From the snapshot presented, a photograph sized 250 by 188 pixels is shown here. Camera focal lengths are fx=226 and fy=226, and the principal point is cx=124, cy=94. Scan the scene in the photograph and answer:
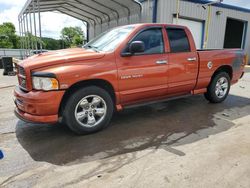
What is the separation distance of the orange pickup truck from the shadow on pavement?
0.33 meters

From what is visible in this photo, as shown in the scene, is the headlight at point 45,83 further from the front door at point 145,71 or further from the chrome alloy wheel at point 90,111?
the front door at point 145,71

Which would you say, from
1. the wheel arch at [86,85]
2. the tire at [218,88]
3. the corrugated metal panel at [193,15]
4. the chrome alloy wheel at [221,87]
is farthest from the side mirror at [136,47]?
the corrugated metal panel at [193,15]

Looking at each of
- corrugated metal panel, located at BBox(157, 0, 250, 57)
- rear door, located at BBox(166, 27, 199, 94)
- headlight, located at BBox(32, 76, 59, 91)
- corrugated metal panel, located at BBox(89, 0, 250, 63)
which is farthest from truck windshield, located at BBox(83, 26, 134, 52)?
corrugated metal panel, located at BBox(157, 0, 250, 57)

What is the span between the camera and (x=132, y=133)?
13.4ft

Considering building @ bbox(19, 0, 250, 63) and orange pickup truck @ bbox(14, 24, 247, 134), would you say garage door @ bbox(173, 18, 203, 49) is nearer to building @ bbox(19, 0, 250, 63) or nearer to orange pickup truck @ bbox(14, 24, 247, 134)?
A: building @ bbox(19, 0, 250, 63)

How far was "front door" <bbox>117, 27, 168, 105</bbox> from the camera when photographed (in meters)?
4.14

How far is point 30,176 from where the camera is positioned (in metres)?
2.76

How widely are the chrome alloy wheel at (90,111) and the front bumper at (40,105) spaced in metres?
0.38

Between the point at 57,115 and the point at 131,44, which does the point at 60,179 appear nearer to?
the point at 57,115

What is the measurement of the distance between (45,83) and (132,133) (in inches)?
68.0

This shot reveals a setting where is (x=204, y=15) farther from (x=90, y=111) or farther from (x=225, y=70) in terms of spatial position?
(x=90, y=111)

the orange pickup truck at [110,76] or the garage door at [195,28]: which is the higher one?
the garage door at [195,28]

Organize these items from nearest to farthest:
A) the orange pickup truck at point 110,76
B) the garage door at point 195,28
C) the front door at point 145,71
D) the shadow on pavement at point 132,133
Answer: the shadow on pavement at point 132,133
the orange pickup truck at point 110,76
the front door at point 145,71
the garage door at point 195,28

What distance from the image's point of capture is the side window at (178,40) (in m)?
4.85
